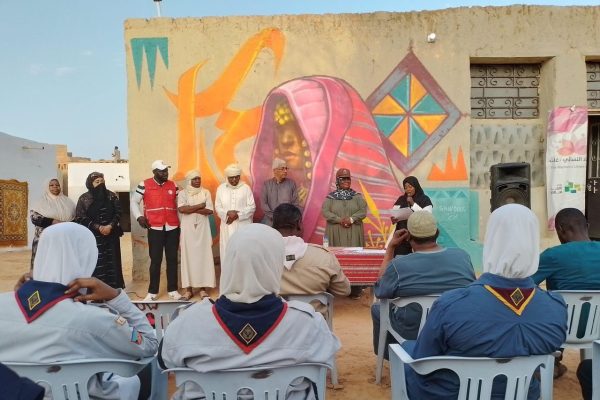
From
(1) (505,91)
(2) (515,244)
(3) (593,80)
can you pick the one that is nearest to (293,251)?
(2) (515,244)

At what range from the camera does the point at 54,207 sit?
5848 millimetres

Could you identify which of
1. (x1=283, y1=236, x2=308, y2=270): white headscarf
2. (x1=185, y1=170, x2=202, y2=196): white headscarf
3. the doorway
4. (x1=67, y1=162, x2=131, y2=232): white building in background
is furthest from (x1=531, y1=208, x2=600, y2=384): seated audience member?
(x1=67, y1=162, x2=131, y2=232): white building in background

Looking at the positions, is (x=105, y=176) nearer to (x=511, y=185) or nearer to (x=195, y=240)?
(x=195, y=240)

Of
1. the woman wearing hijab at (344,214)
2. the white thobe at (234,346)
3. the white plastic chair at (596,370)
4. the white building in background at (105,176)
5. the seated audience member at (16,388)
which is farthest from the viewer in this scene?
the white building in background at (105,176)

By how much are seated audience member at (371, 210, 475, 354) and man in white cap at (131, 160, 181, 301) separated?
4106 mm

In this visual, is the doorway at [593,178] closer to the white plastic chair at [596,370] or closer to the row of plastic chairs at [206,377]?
the white plastic chair at [596,370]

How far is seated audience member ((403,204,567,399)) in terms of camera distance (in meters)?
1.86

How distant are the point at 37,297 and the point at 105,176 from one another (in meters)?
20.2

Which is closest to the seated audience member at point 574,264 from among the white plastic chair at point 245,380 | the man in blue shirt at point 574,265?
the man in blue shirt at point 574,265

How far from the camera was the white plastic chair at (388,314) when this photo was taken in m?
2.84

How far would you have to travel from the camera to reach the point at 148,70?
7148mm

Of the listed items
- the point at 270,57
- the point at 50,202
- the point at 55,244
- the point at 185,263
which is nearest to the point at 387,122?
the point at 270,57

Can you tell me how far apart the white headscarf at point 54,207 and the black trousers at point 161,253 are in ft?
3.26

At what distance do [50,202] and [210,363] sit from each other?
494cm
